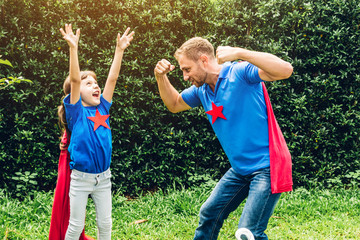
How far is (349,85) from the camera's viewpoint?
5.34m

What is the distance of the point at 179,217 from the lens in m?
4.26

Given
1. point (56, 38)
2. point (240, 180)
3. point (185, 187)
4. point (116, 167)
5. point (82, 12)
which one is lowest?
point (185, 187)

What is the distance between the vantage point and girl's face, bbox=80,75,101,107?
306 centimetres

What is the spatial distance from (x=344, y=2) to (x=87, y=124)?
14.2 feet

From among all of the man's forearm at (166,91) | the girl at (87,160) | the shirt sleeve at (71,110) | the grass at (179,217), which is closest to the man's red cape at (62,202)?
the girl at (87,160)

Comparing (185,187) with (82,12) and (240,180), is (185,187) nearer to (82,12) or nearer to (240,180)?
(240,180)

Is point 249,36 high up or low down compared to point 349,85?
up

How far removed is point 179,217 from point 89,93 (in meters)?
2.04

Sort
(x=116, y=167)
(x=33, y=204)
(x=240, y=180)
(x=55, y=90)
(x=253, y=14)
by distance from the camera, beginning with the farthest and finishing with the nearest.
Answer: (x=253, y=14)
(x=116, y=167)
(x=55, y=90)
(x=33, y=204)
(x=240, y=180)

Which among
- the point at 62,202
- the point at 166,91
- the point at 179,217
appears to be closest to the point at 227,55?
Result: the point at 166,91

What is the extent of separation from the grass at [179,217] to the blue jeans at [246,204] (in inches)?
43.8

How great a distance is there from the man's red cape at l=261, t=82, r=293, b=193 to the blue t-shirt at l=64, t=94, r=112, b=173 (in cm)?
140

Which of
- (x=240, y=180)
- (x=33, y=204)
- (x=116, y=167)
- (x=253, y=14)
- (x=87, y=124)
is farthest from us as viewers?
(x=253, y=14)

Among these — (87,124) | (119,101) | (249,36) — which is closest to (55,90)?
(119,101)
